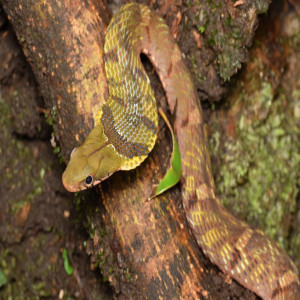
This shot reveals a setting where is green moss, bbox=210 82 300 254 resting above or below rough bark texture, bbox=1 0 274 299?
below

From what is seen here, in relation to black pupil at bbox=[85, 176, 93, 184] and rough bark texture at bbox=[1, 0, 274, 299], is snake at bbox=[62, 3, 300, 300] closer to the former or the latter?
black pupil at bbox=[85, 176, 93, 184]

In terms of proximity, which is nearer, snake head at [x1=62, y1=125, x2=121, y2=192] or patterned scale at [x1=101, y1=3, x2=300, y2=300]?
snake head at [x1=62, y1=125, x2=121, y2=192]

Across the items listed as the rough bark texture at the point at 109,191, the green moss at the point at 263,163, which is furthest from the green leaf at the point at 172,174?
the green moss at the point at 263,163

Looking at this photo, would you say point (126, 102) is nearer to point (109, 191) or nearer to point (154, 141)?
point (154, 141)

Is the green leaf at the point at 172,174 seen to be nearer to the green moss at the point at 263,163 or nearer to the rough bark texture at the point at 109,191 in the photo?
the rough bark texture at the point at 109,191

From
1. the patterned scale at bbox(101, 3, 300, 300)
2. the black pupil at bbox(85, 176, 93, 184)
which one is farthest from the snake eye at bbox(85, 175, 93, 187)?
the patterned scale at bbox(101, 3, 300, 300)

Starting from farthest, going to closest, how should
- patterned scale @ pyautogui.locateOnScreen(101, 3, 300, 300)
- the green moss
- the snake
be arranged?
the green moss, patterned scale @ pyautogui.locateOnScreen(101, 3, 300, 300), the snake
